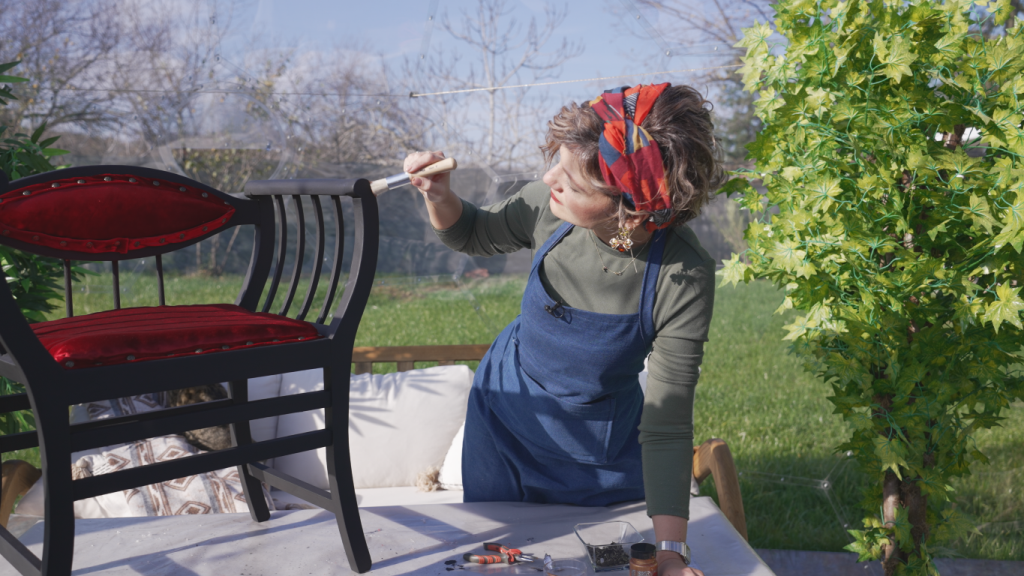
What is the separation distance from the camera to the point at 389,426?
222 cm

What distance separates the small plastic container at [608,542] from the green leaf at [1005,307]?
737mm

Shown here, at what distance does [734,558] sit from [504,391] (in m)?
0.55

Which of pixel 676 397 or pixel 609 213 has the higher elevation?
pixel 609 213

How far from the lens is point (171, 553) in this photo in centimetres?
126

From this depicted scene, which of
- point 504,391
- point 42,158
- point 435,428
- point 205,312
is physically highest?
point 42,158

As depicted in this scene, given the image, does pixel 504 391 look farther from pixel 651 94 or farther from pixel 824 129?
pixel 824 129

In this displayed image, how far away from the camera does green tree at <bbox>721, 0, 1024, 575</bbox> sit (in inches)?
49.6

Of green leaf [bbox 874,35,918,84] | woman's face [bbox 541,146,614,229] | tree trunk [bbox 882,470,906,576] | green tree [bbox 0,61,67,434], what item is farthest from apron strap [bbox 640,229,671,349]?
green tree [bbox 0,61,67,434]

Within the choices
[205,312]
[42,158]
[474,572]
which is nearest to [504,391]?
[474,572]

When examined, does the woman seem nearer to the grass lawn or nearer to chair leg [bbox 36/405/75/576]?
chair leg [bbox 36/405/75/576]

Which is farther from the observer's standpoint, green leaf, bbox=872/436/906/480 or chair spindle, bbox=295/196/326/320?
green leaf, bbox=872/436/906/480

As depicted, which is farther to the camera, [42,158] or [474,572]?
[42,158]

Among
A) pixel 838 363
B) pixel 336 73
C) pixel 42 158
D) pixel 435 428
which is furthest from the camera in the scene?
pixel 336 73

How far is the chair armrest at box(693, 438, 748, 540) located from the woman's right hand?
2.75ft
